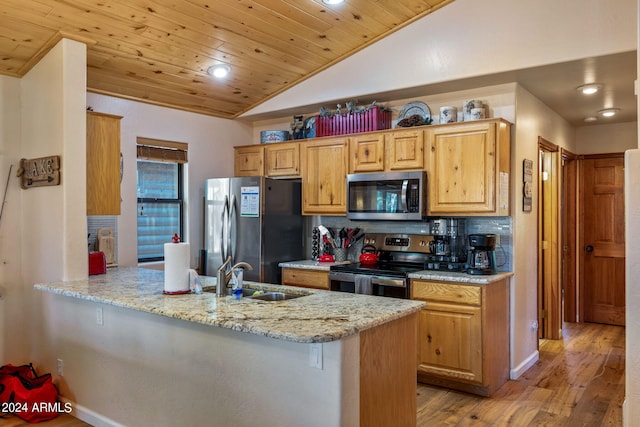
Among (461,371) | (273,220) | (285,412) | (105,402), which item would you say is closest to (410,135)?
(273,220)

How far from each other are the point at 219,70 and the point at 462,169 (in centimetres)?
220

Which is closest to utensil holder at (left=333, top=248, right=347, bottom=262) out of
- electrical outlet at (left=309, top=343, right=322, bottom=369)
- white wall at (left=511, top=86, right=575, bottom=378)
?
white wall at (left=511, top=86, right=575, bottom=378)

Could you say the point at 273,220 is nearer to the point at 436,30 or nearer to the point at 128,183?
the point at 128,183

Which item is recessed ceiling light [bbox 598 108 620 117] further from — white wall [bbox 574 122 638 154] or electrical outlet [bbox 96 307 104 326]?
electrical outlet [bbox 96 307 104 326]

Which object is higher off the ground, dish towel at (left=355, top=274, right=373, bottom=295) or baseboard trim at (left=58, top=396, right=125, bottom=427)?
dish towel at (left=355, top=274, right=373, bottom=295)

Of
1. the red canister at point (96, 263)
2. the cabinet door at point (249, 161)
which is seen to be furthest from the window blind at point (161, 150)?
the red canister at point (96, 263)

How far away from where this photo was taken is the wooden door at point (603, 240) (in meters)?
5.62

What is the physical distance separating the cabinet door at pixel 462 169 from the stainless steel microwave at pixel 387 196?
0.11 metres

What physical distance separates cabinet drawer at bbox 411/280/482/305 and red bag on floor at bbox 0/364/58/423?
2614 millimetres

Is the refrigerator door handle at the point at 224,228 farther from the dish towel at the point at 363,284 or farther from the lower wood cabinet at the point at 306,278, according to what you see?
the dish towel at the point at 363,284

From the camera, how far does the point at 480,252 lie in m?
3.66

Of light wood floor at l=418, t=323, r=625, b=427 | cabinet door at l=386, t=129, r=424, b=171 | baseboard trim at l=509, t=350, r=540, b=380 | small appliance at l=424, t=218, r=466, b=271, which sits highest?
cabinet door at l=386, t=129, r=424, b=171

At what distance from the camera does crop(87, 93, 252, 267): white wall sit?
13.9 ft

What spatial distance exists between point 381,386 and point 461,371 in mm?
1632
